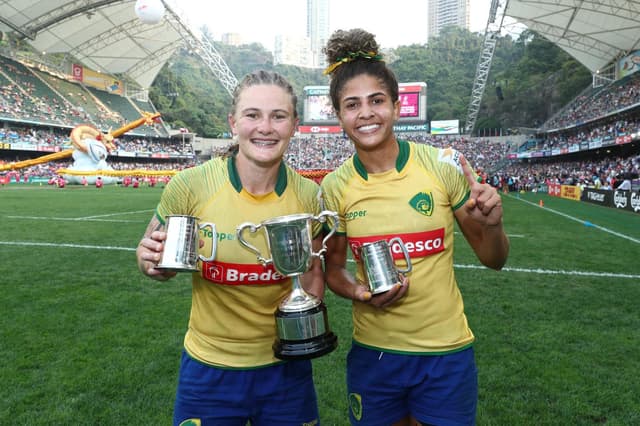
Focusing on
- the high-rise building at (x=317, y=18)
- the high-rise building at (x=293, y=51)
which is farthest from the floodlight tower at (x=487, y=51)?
the high-rise building at (x=317, y=18)

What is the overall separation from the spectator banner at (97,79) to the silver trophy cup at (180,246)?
207 feet

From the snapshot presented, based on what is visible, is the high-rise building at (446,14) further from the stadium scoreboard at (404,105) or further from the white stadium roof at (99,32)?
the white stadium roof at (99,32)

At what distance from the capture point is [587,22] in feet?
109

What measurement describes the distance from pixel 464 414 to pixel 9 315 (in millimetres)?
5240

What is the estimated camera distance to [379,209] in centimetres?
199

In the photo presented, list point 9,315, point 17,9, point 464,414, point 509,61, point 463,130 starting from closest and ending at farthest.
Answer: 1. point 464,414
2. point 9,315
3. point 17,9
4. point 463,130
5. point 509,61

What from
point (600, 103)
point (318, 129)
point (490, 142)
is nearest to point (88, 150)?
point (318, 129)

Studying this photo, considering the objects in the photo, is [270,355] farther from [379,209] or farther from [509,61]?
[509,61]

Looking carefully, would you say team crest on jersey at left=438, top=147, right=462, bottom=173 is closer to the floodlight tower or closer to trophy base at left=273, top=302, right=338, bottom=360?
trophy base at left=273, top=302, right=338, bottom=360

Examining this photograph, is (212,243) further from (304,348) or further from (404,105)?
(404,105)

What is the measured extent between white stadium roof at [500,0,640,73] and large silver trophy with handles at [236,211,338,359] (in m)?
33.7

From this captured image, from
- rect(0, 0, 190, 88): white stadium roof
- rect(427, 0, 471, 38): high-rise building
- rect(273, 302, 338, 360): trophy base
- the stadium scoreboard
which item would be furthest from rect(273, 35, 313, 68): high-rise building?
rect(273, 302, 338, 360): trophy base

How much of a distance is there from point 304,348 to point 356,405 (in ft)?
1.64

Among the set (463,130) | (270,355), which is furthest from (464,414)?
(463,130)
